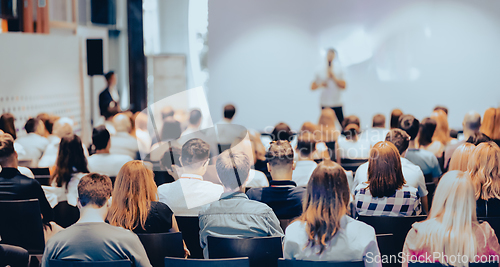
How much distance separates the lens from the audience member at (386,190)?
2629mm

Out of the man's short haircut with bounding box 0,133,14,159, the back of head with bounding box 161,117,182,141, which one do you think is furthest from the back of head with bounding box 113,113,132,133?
the man's short haircut with bounding box 0,133,14,159

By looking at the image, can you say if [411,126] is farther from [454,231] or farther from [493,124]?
[454,231]

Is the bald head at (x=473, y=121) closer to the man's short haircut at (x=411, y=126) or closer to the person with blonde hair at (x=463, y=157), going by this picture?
the man's short haircut at (x=411, y=126)

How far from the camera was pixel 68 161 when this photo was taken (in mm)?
3328

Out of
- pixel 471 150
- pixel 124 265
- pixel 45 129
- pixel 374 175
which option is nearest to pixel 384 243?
pixel 374 175

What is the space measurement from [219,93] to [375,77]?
3060 mm

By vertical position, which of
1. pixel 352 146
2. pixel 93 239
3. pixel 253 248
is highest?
pixel 352 146

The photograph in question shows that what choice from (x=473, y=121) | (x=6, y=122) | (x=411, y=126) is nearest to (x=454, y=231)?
(x=411, y=126)

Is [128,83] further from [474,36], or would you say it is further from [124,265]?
[124,265]

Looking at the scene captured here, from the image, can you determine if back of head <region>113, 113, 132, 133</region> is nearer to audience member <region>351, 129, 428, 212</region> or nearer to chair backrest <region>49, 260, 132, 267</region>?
audience member <region>351, 129, 428, 212</region>

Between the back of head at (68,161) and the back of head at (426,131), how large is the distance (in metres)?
3.01

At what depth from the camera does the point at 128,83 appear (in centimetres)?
976

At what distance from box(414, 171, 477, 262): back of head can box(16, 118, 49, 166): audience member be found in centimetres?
400

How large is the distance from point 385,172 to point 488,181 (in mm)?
619
